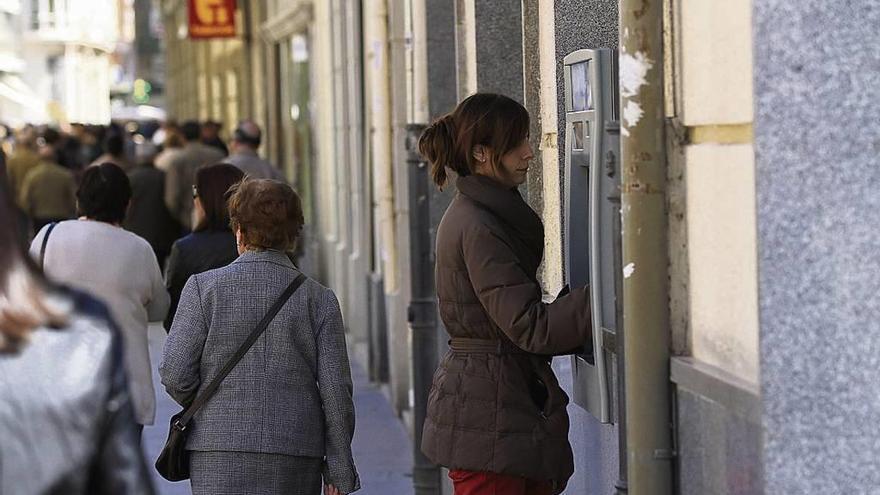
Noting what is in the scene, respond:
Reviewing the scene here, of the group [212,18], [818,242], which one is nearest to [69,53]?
[212,18]

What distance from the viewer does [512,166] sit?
468 centimetres

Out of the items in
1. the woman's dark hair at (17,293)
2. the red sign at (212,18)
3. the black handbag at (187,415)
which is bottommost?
the black handbag at (187,415)

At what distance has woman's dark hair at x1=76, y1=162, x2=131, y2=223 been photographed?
6.32 m

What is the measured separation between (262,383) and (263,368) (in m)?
0.04

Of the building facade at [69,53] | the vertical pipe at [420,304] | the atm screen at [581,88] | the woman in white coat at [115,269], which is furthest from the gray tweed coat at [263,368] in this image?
the building facade at [69,53]

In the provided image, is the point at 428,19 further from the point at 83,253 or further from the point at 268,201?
the point at 268,201

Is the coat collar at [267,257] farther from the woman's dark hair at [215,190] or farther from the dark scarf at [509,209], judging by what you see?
the woman's dark hair at [215,190]

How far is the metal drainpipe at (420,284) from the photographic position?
7719 mm

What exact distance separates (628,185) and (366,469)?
222 inches

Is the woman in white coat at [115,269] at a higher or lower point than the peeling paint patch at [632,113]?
lower

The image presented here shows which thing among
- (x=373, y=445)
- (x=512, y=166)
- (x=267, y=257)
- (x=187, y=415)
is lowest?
(x=373, y=445)

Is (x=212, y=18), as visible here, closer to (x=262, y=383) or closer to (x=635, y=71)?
(x=262, y=383)

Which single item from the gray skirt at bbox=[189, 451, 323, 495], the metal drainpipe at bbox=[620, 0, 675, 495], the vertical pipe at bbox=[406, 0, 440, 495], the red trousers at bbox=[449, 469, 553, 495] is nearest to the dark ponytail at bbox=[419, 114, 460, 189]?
the red trousers at bbox=[449, 469, 553, 495]

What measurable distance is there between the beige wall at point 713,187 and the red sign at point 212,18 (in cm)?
2183
